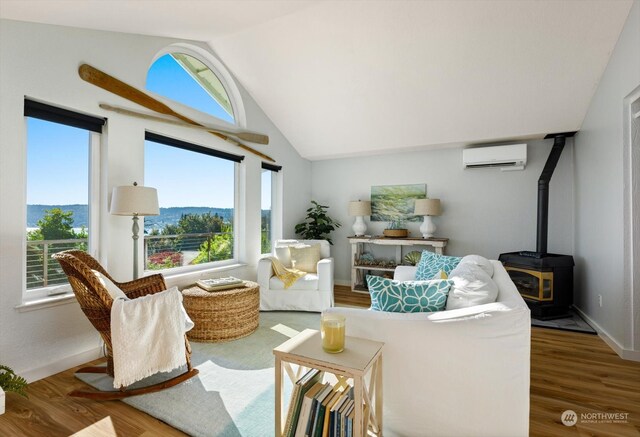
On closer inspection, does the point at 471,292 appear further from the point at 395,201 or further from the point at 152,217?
the point at 395,201

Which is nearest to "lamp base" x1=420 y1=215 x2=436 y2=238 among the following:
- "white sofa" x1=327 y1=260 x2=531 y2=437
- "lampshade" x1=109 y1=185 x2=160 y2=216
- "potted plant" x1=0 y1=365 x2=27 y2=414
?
"white sofa" x1=327 y1=260 x2=531 y2=437

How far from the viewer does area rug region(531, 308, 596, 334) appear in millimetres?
3136

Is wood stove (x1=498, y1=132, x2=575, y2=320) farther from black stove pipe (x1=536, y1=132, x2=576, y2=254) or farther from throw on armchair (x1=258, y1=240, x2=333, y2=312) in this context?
throw on armchair (x1=258, y1=240, x2=333, y2=312)

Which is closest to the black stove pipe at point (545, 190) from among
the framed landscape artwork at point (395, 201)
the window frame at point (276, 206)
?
the framed landscape artwork at point (395, 201)

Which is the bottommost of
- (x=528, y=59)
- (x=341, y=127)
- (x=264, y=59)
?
(x=341, y=127)

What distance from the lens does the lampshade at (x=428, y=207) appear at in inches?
A: 172

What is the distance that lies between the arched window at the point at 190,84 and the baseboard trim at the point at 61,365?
243 centimetres

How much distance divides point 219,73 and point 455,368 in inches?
157

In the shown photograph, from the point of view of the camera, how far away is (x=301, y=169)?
534 centimetres

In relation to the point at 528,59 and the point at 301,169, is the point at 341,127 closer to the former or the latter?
the point at 301,169

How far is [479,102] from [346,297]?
3.08 metres

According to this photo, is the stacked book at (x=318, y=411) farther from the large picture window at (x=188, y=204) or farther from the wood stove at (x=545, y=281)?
the wood stove at (x=545, y=281)

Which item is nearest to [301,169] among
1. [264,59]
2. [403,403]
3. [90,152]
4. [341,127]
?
[341,127]

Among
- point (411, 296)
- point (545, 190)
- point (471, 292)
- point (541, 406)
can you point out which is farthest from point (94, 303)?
point (545, 190)
